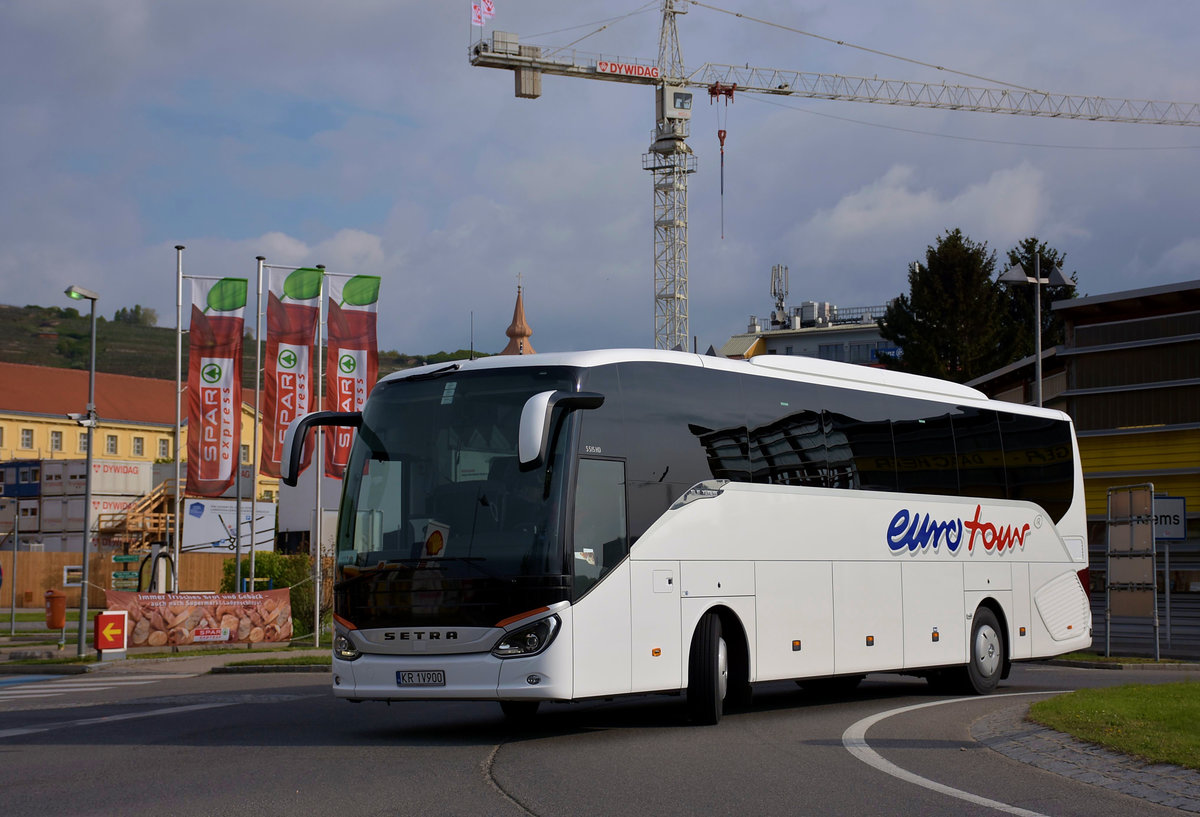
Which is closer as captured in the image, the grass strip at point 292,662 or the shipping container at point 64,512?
the grass strip at point 292,662

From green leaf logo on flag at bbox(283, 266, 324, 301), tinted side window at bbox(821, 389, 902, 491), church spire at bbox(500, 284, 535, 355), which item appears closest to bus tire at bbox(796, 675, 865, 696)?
tinted side window at bbox(821, 389, 902, 491)

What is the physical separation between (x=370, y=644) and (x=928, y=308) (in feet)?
184

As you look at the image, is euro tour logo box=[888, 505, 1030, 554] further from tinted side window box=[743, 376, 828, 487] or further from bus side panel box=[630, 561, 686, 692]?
bus side panel box=[630, 561, 686, 692]

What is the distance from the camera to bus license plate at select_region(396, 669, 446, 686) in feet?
38.0

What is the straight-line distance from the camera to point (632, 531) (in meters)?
12.2

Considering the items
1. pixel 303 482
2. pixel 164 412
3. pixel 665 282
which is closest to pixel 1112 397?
pixel 303 482

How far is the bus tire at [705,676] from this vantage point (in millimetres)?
12750

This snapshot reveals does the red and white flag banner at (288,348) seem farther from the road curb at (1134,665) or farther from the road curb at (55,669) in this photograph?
the road curb at (1134,665)

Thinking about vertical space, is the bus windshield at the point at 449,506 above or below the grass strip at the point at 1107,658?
above

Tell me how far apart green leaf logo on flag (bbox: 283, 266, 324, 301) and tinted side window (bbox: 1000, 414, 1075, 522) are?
1964cm

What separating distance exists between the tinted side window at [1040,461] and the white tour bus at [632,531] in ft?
6.99

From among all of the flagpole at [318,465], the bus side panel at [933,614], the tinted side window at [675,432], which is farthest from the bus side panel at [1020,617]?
the flagpole at [318,465]

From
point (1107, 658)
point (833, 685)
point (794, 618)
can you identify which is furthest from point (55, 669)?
point (1107, 658)

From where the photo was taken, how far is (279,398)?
1292 inches
